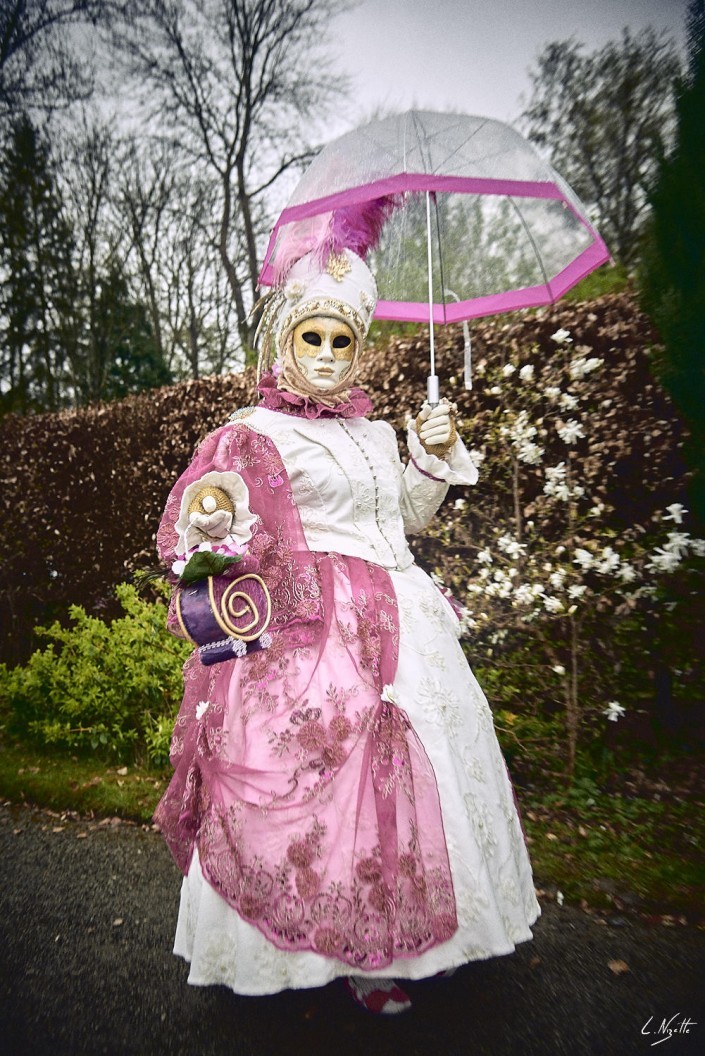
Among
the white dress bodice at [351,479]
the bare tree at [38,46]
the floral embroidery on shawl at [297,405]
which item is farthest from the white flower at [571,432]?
the bare tree at [38,46]

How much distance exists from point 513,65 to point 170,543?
8.86ft

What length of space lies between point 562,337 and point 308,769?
238 cm

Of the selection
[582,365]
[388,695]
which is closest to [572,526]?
[582,365]

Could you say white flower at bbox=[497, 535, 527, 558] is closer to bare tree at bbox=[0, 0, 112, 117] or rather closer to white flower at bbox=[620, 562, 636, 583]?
white flower at bbox=[620, 562, 636, 583]

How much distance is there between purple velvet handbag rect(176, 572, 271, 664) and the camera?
1518mm

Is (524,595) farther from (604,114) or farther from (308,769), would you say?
(604,114)

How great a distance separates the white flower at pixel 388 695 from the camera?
1.61m

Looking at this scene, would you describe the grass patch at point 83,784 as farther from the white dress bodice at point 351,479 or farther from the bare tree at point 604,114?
the bare tree at point 604,114

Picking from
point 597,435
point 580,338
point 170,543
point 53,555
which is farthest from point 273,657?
point 53,555

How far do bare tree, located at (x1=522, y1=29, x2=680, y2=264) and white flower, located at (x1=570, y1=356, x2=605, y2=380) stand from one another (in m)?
3.02

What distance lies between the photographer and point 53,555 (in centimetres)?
523

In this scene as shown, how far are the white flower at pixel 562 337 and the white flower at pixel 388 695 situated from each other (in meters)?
2.10

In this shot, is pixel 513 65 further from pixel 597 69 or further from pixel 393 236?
pixel 597 69

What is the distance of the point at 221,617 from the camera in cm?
151
